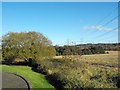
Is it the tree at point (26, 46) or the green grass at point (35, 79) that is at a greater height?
the tree at point (26, 46)

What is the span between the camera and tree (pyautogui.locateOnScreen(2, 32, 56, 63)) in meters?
50.4

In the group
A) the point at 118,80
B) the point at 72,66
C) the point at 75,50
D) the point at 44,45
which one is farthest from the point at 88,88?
the point at 44,45

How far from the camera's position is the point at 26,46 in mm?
51062

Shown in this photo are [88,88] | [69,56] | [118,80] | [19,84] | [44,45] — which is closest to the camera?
[88,88]

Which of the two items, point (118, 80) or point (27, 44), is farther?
point (27, 44)

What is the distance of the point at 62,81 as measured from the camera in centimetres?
2248

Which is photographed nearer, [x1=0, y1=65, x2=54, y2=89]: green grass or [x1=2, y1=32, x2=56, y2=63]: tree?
→ [x1=0, y1=65, x2=54, y2=89]: green grass

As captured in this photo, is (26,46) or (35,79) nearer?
(35,79)

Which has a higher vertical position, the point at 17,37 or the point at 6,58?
A: the point at 17,37

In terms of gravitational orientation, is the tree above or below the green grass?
above

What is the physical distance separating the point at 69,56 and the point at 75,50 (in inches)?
103

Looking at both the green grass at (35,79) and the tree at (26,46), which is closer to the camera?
the green grass at (35,79)

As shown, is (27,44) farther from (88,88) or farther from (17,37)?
(88,88)

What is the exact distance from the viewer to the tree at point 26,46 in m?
50.4
